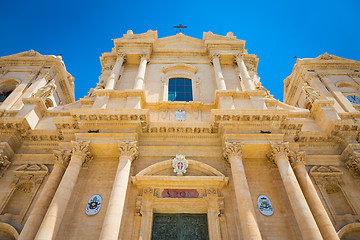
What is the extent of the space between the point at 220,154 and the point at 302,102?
1156 centimetres

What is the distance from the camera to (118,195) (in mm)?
9961

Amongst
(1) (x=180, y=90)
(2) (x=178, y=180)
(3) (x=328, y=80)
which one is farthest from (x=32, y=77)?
(3) (x=328, y=80)

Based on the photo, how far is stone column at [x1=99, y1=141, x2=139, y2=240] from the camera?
8961mm

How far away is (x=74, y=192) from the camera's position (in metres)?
11.1

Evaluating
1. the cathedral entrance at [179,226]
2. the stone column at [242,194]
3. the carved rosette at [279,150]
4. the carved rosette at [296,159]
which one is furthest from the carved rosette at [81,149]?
the carved rosette at [296,159]

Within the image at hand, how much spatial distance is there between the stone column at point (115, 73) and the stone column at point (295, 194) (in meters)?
9.73

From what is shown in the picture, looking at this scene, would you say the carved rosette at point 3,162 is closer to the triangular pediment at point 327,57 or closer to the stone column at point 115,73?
the stone column at point 115,73

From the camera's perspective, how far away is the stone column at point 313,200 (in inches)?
370

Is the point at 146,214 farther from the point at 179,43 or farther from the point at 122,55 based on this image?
the point at 179,43

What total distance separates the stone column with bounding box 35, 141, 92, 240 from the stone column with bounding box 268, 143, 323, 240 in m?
8.55

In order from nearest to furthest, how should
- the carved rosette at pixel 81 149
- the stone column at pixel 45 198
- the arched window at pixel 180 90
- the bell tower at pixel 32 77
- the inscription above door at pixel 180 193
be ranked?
the stone column at pixel 45 198 → the inscription above door at pixel 180 193 → the carved rosette at pixel 81 149 → the arched window at pixel 180 90 → the bell tower at pixel 32 77

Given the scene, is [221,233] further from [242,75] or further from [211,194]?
[242,75]

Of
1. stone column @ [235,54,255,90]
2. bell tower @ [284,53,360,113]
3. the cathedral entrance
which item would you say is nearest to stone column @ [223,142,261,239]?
the cathedral entrance

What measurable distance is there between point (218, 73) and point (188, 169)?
7270 mm
